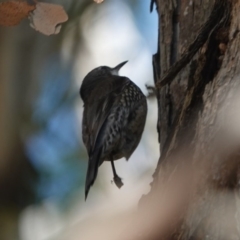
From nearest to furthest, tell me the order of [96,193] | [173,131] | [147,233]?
[147,233] → [173,131] → [96,193]

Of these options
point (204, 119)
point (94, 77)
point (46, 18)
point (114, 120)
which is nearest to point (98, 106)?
point (114, 120)

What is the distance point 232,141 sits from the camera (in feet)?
5.73

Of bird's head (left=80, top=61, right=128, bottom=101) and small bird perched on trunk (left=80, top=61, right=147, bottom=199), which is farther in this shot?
bird's head (left=80, top=61, right=128, bottom=101)

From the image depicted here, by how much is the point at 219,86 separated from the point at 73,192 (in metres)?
2.44

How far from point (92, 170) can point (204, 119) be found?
919 millimetres

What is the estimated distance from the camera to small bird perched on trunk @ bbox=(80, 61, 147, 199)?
113 inches

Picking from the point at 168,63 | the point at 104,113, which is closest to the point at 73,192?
the point at 104,113

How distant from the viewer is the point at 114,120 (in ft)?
9.62

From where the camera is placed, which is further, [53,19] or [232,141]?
[53,19]

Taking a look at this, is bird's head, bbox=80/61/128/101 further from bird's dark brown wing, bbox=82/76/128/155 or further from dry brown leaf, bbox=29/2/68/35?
dry brown leaf, bbox=29/2/68/35

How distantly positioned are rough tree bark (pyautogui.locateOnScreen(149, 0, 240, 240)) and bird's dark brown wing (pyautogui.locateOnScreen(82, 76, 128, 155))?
0.60m

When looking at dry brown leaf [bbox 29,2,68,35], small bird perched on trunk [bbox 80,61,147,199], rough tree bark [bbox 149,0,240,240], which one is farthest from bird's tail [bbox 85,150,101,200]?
dry brown leaf [bbox 29,2,68,35]

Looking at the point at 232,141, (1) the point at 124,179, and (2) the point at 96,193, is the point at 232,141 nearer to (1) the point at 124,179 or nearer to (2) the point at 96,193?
(1) the point at 124,179

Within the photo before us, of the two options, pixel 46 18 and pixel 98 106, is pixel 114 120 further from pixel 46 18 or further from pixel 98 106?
pixel 46 18
